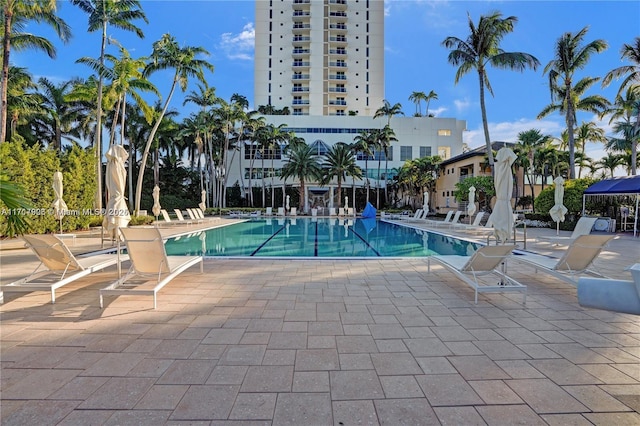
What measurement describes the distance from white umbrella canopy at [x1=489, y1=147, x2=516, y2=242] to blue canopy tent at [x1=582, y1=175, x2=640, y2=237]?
12.4 m

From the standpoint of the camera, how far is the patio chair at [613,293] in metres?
1.75

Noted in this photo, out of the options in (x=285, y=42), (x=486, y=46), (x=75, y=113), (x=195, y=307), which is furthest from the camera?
(x=285, y=42)

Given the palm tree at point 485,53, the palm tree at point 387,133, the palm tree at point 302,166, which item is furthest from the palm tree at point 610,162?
the palm tree at point 302,166

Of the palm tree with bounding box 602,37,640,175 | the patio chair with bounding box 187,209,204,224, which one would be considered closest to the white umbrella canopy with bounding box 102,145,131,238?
the patio chair with bounding box 187,209,204,224

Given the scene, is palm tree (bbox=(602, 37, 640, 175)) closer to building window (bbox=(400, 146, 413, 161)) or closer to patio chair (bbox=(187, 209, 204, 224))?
building window (bbox=(400, 146, 413, 161))

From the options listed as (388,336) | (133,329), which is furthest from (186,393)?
(388,336)

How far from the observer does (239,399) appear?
2.20 m

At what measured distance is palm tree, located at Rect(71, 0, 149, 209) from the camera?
15789 millimetres

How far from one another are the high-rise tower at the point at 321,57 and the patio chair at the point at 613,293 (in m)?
49.2

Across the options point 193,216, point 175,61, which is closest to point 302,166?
point 193,216

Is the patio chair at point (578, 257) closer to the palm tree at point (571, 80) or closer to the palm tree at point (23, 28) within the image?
the palm tree at point (23, 28)

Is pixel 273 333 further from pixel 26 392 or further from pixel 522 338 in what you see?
pixel 522 338

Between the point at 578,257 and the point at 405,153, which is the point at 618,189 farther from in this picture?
the point at 405,153

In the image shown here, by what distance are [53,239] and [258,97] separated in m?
48.9
